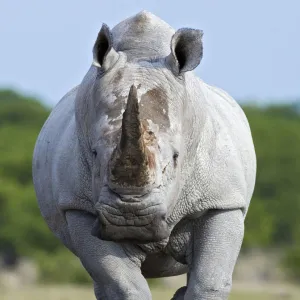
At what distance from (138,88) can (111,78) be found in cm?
20

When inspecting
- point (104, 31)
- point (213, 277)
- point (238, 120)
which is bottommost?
point (213, 277)

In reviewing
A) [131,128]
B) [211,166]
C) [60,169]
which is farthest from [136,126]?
[60,169]

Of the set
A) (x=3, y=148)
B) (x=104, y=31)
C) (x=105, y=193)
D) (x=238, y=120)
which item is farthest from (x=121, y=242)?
(x=3, y=148)

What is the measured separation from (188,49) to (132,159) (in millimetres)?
840

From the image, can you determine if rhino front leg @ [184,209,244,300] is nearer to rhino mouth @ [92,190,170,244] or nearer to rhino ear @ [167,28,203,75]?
rhino mouth @ [92,190,170,244]

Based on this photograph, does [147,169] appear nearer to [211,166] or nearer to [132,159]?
[132,159]

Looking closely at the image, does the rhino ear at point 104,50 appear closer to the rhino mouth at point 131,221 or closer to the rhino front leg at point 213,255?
the rhino mouth at point 131,221

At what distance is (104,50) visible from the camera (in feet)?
25.3

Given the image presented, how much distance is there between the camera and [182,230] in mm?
8281

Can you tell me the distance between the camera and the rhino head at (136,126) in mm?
7160

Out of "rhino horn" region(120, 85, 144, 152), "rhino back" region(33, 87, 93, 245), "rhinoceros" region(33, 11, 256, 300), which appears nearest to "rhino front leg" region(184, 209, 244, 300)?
"rhinoceros" region(33, 11, 256, 300)

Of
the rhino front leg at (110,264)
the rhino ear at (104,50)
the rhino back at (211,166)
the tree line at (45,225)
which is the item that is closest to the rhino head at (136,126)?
the rhino ear at (104,50)

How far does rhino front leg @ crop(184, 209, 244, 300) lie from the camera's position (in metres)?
8.11

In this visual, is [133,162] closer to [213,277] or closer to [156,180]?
[156,180]
